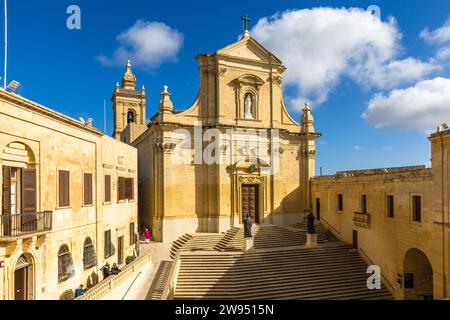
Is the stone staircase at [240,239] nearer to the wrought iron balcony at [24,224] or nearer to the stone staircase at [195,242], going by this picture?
the stone staircase at [195,242]

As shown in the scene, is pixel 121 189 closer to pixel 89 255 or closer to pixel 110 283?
pixel 89 255

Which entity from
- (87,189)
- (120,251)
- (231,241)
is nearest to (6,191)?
(87,189)

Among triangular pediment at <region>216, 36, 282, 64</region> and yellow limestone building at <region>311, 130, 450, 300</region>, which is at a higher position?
triangular pediment at <region>216, 36, 282, 64</region>

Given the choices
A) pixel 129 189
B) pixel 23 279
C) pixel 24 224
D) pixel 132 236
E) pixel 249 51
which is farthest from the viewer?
pixel 249 51

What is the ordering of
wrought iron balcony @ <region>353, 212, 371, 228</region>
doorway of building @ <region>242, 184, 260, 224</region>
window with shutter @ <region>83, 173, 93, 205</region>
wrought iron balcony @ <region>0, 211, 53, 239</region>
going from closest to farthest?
1. wrought iron balcony @ <region>0, 211, 53, 239</region>
2. window with shutter @ <region>83, 173, 93, 205</region>
3. wrought iron balcony @ <region>353, 212, 371, 228</region>
4. doorway of building @ <region>242, 184, 260, 224</region>

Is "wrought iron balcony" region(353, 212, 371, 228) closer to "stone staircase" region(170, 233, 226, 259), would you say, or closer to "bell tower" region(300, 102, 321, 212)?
"bell tower" region(300, 102, 321, 212)

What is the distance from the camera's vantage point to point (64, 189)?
1338 cm

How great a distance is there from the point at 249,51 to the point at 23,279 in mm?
22307

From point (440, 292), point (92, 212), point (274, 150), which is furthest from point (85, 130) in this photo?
point (440, 292)

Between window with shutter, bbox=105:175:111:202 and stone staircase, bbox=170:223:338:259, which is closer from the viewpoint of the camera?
window with shutter, bbox=105:175:111:202

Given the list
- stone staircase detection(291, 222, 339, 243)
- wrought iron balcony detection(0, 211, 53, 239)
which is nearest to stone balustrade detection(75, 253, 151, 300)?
wrought iron balcony detection(0, 211, 53, 239)

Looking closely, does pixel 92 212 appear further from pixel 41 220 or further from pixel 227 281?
pixel 227 281

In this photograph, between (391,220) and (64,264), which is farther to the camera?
(391,220)

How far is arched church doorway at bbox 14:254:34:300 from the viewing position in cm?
1077
